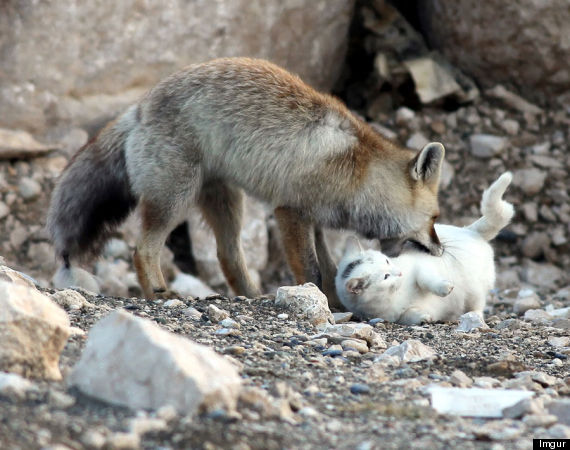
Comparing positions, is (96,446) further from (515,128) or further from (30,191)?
(515,128)

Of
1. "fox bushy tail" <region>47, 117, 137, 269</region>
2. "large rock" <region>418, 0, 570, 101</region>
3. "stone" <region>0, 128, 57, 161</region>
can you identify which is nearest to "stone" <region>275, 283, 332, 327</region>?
"fox bushy tail" <region>47, 117, 137, 269</region>

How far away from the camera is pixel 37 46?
887 cm

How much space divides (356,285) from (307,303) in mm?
608

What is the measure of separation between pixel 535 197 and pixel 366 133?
4.28 metres

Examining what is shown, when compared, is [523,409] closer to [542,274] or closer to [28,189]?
Answer: [542,274]

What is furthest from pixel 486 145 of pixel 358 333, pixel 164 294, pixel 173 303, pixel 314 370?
pixel 314 370

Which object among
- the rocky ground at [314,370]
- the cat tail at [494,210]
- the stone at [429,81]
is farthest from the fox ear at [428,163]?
the stone at [429,81]

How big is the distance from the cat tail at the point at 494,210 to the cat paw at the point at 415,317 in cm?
121

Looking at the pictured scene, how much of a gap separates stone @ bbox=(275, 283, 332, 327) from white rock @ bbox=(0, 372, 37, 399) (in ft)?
8.61

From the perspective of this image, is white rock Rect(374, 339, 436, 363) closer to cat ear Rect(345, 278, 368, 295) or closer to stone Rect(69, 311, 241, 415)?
cat ear Rect(345, 278, 368, 295)

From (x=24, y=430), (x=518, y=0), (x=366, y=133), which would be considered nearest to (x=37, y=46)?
(x=366, y=133)

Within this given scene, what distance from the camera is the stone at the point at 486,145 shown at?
421 inches

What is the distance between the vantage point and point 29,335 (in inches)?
143

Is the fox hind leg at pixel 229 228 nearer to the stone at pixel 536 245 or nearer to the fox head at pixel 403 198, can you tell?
the fox head at pixel 403 198
